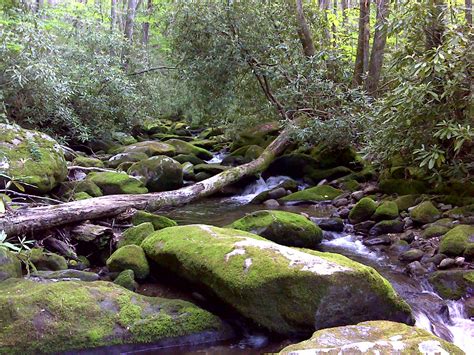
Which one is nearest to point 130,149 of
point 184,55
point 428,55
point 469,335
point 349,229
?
point 184,55

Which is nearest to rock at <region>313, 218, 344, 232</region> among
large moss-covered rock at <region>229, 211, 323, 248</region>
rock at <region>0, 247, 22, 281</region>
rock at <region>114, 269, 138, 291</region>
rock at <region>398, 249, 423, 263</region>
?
large moss-covered rock at <region>229, 211, 323, 248</region>

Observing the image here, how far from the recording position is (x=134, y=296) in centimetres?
430

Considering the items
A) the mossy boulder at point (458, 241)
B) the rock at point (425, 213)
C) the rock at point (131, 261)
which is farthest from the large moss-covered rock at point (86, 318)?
the rock at point (425, 213)

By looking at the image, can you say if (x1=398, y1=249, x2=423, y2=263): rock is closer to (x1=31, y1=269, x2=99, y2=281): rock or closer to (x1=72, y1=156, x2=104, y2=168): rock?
(x1=31, y1=269, x2=99, y2=281): rock

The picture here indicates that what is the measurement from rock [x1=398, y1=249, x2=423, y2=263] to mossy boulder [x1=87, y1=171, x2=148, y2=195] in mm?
4961

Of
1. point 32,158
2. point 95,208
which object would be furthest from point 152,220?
point 32,158

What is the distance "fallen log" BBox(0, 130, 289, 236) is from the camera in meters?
5.46

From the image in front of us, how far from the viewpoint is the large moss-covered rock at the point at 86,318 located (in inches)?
141

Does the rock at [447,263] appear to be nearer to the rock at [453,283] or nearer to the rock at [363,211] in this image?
the rock at [453,283]

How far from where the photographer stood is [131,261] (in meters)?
5.14

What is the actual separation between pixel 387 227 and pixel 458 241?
1467mm

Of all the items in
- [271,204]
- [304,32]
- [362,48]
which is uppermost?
[304,32]

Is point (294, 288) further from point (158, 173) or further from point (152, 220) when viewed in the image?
point (158, 173)

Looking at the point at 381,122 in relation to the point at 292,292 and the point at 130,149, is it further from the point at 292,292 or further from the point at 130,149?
the point at 130,149
